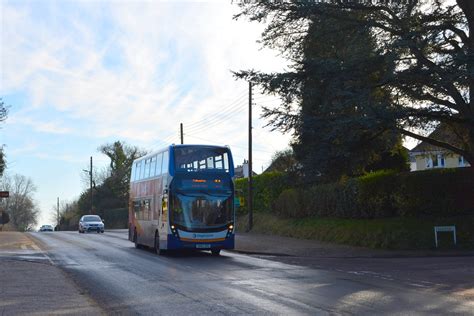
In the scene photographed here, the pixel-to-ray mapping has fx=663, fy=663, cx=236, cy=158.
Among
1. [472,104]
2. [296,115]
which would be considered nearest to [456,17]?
[472,104]

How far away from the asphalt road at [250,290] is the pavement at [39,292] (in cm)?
36

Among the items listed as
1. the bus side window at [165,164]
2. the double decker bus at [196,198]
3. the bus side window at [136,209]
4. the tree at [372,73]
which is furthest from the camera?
the bus side window at [136,209]

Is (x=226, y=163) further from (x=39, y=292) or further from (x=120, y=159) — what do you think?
(x=120, y=159)

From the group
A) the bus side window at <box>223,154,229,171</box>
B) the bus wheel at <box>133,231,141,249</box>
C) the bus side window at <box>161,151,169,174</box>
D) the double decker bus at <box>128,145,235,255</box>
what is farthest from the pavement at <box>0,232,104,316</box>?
the bus wheel at <box>133,231,141,249</box>

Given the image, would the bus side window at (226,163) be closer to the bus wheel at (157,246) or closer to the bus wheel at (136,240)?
the bus wheel at (157,246)

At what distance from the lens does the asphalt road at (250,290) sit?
1148cm

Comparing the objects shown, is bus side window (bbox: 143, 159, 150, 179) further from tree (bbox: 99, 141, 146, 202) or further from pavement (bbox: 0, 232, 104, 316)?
tree (bbox: 99, 141, 146, 202)

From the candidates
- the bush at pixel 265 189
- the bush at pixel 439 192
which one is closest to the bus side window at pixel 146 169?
the bush at pixel 439 192

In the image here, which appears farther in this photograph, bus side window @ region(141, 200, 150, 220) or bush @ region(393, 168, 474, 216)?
bus side window @ region(141, 200, 150, 220)

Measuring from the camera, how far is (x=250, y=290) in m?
14.2

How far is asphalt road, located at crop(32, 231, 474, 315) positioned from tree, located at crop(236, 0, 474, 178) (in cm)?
534

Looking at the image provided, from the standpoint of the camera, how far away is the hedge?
2703 centimetres

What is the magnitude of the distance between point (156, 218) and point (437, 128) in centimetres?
1154

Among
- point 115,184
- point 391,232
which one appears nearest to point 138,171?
point 391,232
